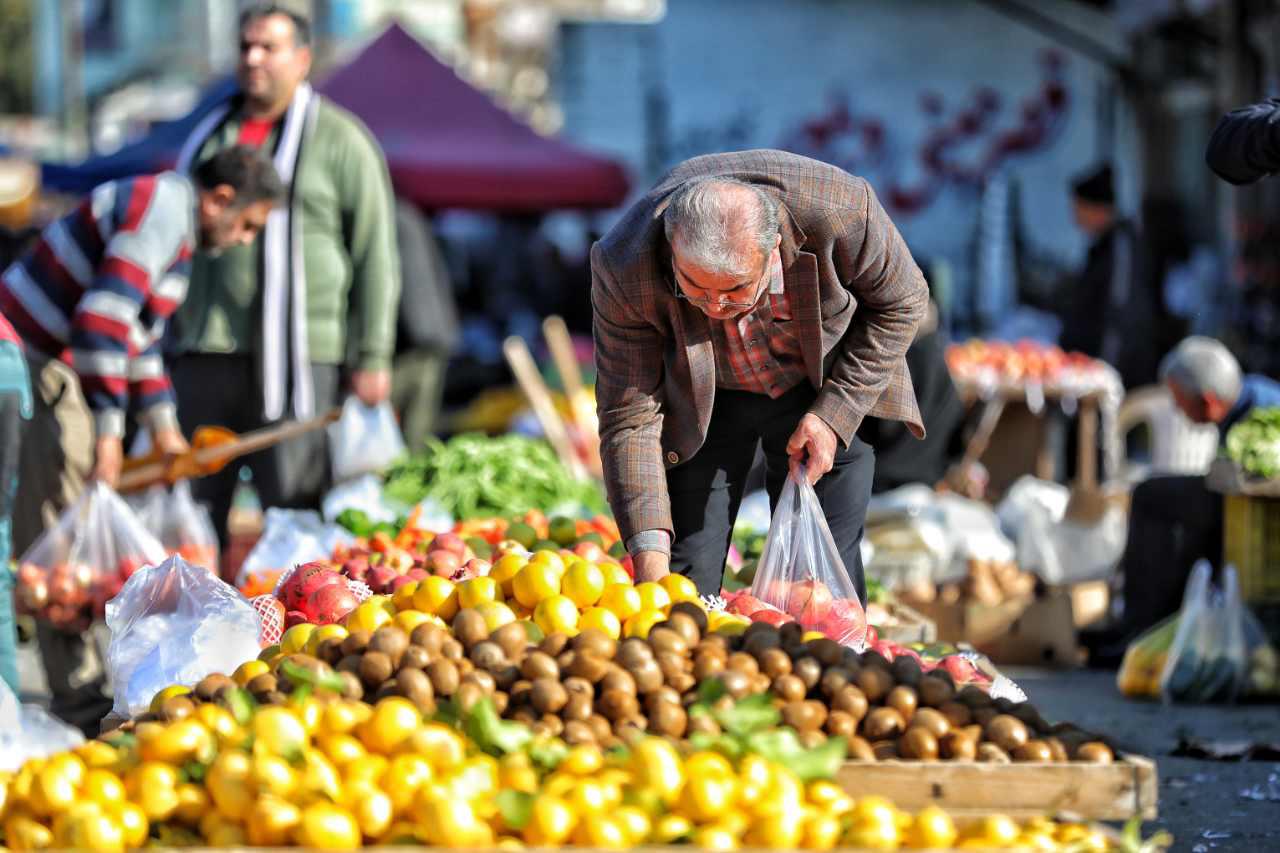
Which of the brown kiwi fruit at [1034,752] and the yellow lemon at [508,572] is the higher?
the yellow lemon at [508,572]

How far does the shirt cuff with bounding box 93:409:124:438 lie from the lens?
5809 mm

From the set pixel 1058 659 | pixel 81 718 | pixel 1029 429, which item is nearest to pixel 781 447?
pixel 81 718

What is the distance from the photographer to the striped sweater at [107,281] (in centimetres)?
569

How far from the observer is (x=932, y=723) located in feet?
10.3

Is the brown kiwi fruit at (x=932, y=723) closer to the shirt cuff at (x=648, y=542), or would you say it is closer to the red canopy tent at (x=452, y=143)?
the shirt cuff at (x=648, y=542)

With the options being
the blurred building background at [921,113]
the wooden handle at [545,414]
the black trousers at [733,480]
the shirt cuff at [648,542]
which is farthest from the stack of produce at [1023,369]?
the shirt cuff at [648,542]

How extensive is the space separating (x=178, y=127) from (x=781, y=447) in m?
7.25

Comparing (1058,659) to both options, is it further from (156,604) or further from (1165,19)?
(1165,19)

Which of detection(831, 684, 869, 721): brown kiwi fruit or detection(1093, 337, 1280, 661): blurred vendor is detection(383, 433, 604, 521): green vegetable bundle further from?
detection(831, 684, 869, 721): brown kiwi fruit

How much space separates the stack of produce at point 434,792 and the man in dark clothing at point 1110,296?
8.30m

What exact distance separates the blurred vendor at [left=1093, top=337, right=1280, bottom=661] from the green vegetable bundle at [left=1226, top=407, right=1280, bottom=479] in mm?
315

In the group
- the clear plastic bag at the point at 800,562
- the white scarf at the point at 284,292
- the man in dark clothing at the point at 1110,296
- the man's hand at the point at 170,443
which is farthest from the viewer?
the man in dark clothing at the point at 1110,296

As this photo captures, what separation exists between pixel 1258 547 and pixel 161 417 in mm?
3934

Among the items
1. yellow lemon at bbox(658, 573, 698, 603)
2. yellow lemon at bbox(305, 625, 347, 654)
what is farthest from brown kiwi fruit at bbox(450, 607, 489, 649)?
yellow lemon at bbox(658, 573, 698, 603)
